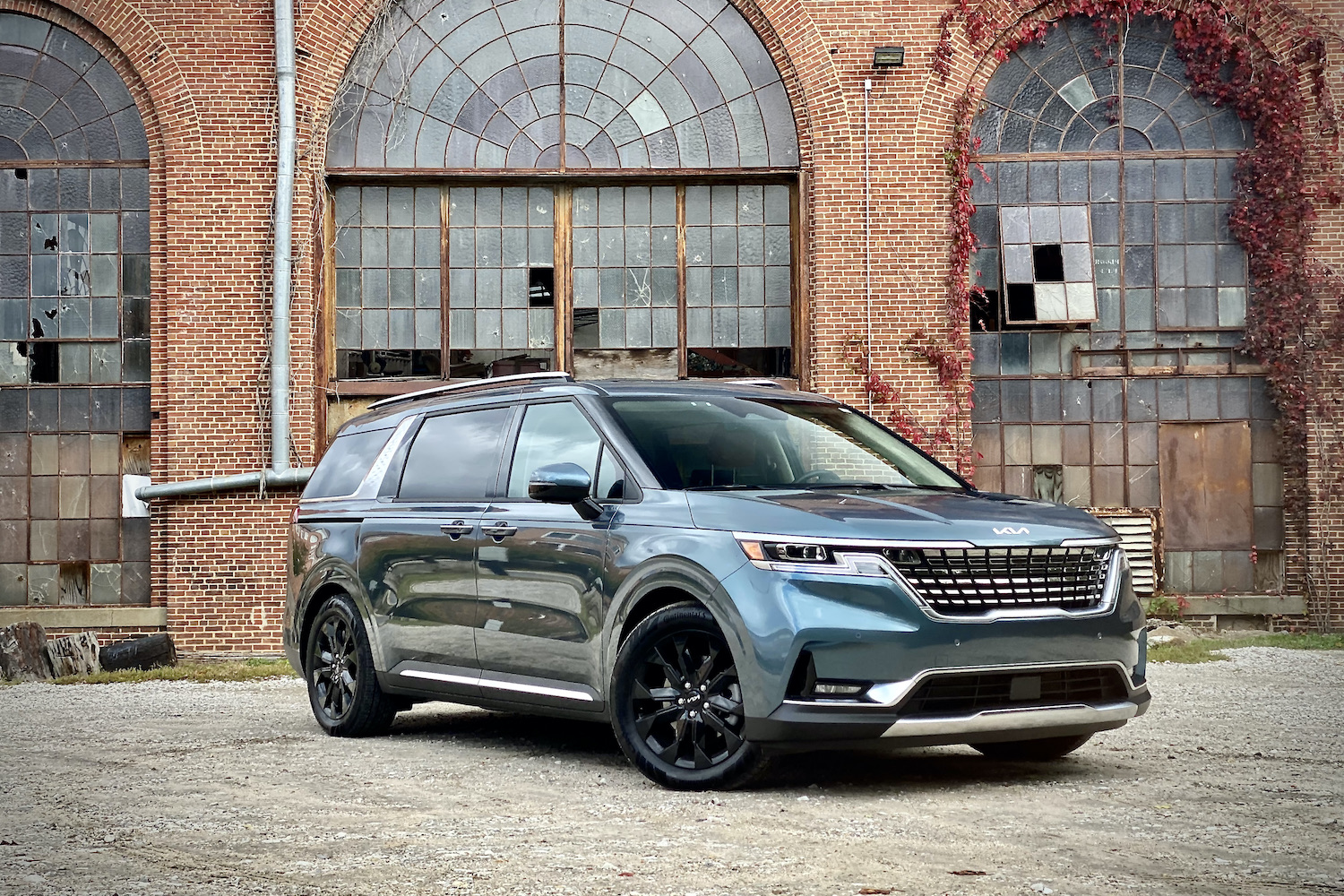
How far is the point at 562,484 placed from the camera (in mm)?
6996

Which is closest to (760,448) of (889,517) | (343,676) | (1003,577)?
(889,517)

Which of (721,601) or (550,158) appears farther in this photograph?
(550,158)

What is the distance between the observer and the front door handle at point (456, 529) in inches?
311

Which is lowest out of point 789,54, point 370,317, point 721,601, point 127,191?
point 721,601

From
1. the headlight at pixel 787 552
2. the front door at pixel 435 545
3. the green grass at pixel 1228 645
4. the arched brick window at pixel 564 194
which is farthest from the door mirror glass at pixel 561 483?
the arched brick window at pixel 564 194

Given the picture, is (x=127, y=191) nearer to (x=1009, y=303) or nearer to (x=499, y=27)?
(x=499, y=27)

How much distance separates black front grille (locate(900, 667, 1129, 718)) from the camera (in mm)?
6238

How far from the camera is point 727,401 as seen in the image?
7.71 meters

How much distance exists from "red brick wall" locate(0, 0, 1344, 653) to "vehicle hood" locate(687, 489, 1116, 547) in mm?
9601

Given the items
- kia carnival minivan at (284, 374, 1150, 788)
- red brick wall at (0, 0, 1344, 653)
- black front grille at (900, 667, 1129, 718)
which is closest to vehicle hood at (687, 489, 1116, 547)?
kia carnival minivan at (284, 374, 1150, 788)

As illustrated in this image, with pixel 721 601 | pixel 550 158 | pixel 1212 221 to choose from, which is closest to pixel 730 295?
pixel 550 158

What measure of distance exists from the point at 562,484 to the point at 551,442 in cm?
71

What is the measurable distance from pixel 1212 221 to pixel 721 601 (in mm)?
12382

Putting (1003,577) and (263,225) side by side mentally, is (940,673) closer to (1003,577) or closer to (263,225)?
(1003,577)
